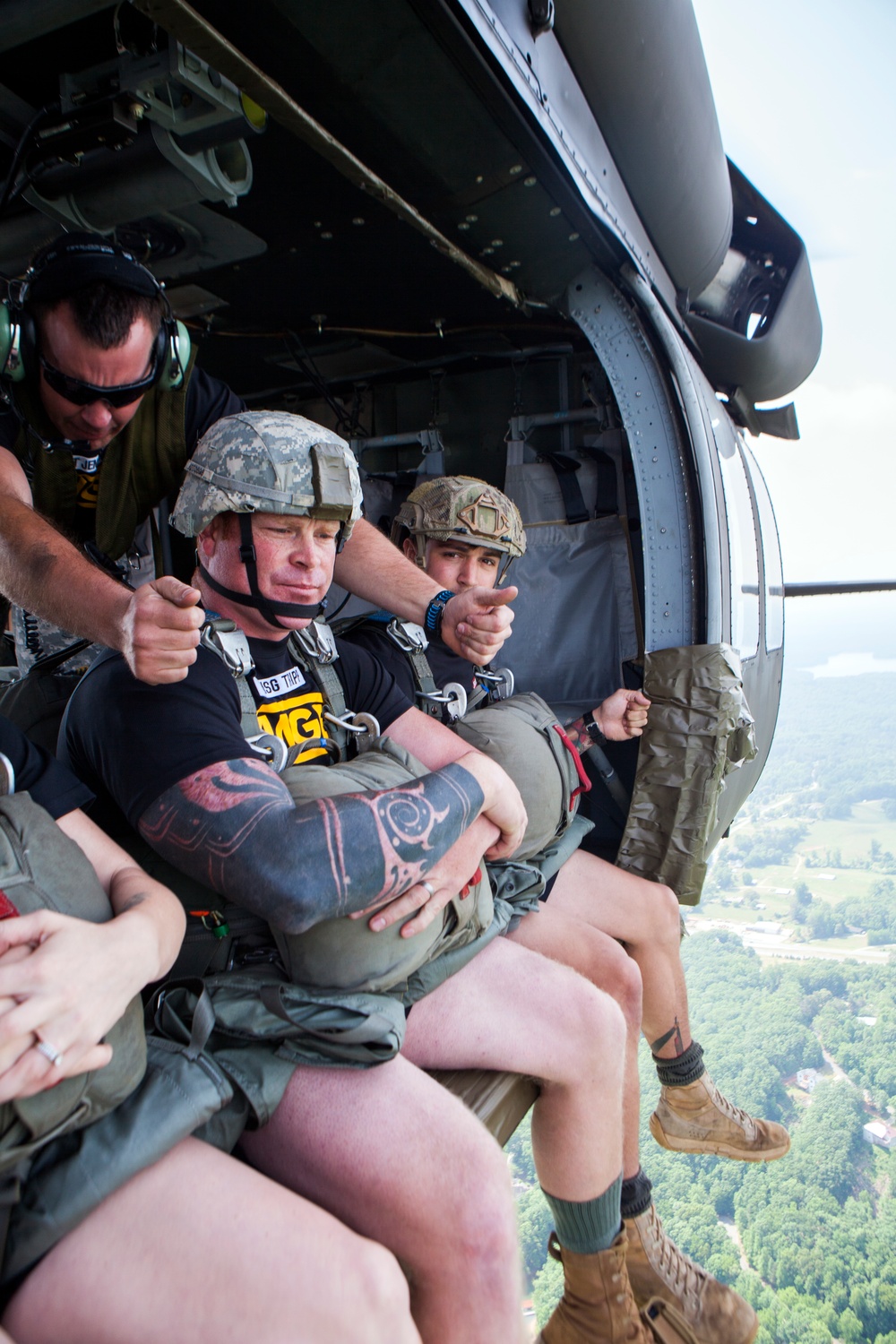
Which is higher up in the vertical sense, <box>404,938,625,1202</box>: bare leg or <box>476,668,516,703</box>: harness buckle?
<box>476,668,516,703</box>: harness buckle

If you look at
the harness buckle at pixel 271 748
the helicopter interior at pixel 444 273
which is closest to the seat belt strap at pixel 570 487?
the helicopter interior at pixel 444 273

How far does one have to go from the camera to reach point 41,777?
120cm

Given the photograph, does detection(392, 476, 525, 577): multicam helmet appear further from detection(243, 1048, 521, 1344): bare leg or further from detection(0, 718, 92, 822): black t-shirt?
detection(243, 1048, 521, 1344): bare leg

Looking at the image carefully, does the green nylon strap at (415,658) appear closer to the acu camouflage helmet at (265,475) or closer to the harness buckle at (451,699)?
the harness buckle at (451,699)

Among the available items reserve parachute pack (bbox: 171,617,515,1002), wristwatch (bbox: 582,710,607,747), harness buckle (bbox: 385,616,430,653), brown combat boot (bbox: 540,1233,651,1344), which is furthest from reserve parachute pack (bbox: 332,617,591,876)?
brown combat boot (bbox: 540,1233,651,1344)

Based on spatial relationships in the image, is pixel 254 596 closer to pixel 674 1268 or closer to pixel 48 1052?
pixel 48 1052

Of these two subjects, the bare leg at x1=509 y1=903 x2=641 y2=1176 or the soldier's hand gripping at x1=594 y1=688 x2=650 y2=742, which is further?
the soldier's hand gripping at x1=594 y1=688 x2=650 y2=742

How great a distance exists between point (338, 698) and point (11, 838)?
89 centimetres

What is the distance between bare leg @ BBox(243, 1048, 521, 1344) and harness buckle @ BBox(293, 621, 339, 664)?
2.91ft

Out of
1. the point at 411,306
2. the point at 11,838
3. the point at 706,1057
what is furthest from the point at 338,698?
the point at 411,306

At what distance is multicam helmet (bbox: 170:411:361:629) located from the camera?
1.73 m

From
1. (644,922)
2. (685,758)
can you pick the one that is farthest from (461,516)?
(644,922)

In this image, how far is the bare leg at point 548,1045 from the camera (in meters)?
1.63

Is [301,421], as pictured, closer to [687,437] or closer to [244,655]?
[244,655]
